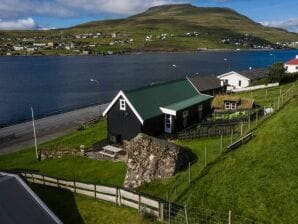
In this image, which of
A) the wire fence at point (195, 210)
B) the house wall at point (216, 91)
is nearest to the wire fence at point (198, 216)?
the wire fence at point (195, 210)

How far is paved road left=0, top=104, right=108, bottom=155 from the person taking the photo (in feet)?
203

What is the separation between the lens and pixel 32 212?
21.8 m

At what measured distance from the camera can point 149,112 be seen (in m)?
44.1

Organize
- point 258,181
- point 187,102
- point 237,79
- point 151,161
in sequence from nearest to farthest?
1. point 258,181
2. point 151,161
3. point 187,102
4. point 237,79

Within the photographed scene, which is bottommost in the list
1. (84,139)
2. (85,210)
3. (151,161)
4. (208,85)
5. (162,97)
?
(84,139)

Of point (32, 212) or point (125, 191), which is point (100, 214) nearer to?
point (125, 191)

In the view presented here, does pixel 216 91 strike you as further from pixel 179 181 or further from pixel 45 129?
pixel 179 181

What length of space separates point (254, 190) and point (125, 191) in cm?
853

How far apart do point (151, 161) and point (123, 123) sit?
43.7ft

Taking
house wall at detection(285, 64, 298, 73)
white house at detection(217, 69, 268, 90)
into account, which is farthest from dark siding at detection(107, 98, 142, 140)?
house wall at detection(285, 64, 298, 73)

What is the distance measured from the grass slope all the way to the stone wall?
134 inches

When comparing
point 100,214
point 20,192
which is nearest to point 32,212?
point 20,192

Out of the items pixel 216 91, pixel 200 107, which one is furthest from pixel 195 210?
pixel 216 91

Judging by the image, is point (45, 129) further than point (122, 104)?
Yes
